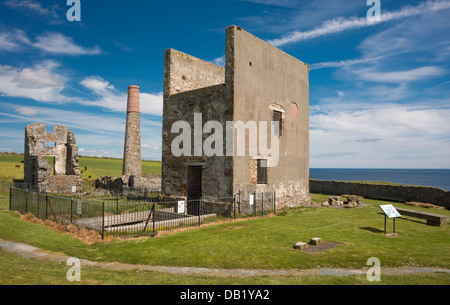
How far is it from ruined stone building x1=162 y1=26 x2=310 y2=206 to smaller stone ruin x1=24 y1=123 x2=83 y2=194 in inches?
599

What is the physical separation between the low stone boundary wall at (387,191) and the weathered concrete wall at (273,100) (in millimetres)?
8707

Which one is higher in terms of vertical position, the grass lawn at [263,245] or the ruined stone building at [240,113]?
the ruined stone building at [240,113]

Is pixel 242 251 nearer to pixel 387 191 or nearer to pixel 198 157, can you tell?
pixel 198 157

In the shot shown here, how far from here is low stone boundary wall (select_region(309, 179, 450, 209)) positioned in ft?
73.0

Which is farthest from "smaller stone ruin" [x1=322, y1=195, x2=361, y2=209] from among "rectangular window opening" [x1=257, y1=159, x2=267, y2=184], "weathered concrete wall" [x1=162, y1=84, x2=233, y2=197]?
"weathered concrete wall" [x1=162, y1=84, x2=233, y2=197]

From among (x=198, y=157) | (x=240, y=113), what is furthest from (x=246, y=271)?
(x=198, y=157)

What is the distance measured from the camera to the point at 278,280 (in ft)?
21.8

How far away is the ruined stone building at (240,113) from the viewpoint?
1612 centimetres

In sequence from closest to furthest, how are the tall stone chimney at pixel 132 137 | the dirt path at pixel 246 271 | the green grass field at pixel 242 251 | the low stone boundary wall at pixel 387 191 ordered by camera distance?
the green grass field at pixel 242 251 → the dirt path at pixel 246 271 → the low stone boundary wall at pixel 387 191 → the tall stone chimney at pixel 132 137

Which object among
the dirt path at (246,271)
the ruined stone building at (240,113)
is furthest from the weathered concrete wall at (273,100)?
the dirt path at (246,271)

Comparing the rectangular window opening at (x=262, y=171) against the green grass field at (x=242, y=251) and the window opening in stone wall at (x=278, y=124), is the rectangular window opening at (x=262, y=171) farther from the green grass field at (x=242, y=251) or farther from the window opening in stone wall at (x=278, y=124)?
the green grass field at (x=242, y=251)

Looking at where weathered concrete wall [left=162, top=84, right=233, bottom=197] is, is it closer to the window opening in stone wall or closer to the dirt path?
the window opening in stone wall
